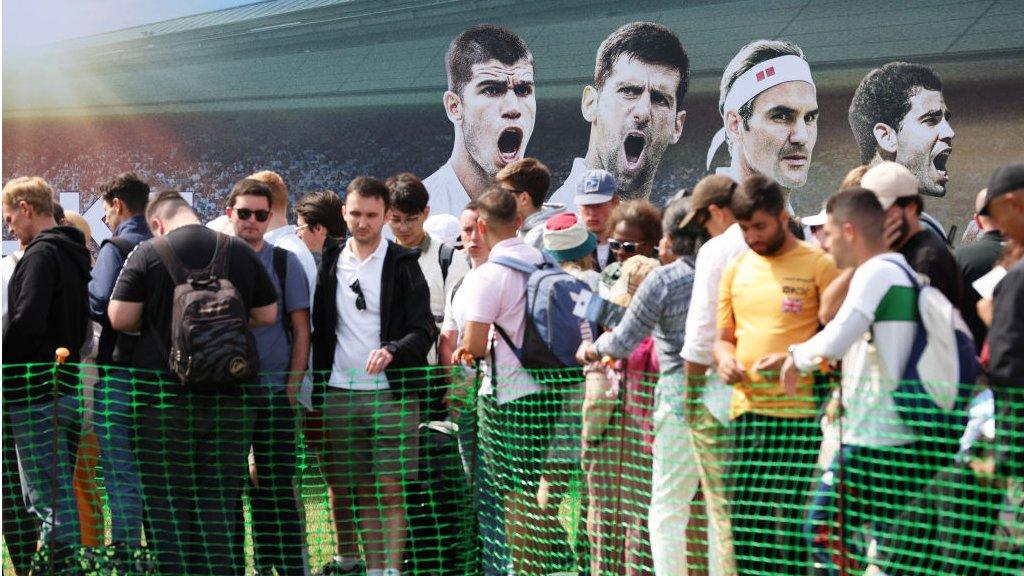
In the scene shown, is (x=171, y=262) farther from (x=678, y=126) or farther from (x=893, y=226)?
(x=678, y=126)

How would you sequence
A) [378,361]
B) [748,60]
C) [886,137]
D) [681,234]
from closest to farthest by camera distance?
[681,234] → [378,361] → [886,137] → [748,60]

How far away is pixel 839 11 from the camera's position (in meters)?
9.21

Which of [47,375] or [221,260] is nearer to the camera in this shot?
[221,260]

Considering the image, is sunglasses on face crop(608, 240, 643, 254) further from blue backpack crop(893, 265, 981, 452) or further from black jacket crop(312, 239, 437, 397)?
blue backpack crop(893, 265, 981, 452)

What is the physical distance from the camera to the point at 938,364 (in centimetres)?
397

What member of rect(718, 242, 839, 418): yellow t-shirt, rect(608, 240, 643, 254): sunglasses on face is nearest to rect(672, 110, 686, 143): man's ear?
rect(608, 240, 643, 254): sunglasses on face

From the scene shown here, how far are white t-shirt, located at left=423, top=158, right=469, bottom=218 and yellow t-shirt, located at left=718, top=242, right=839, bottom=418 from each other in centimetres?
573

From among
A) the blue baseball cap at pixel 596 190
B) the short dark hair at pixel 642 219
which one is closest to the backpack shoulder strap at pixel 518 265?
the short dark hair at pixel 642 219

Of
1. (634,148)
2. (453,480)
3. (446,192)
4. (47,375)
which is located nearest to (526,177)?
(453,480)

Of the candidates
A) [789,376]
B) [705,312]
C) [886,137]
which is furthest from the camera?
[886,137]

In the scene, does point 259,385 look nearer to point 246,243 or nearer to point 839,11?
point 246,243

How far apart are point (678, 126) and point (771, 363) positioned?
18.2 ft

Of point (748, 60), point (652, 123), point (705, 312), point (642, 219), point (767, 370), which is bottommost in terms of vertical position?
point (767, 370)

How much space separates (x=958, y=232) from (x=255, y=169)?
18.5ft
